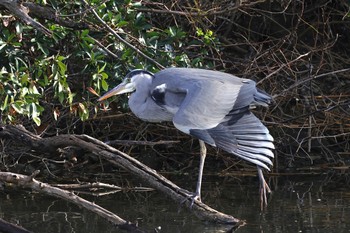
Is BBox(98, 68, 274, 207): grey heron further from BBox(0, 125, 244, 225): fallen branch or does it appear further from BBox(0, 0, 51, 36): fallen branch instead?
BBox(0, 0, 51, 36): fallen branch

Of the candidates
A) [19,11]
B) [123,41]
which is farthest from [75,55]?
[19,11]

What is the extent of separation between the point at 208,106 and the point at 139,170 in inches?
22.9

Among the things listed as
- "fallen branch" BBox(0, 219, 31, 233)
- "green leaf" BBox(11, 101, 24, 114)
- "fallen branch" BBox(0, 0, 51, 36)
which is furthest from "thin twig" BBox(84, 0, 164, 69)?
"fallen branch" BBox(0, 219, 31, 233)

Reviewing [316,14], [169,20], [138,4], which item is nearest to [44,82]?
[138,4]

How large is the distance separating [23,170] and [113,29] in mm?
1911

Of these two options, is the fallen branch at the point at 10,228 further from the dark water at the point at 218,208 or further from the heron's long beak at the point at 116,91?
the heron's long beak at the point at 116,91

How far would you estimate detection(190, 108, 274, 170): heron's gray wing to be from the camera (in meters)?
4.16

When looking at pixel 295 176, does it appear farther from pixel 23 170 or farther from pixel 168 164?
pixel 23 170

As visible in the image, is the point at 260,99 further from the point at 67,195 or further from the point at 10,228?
the point at 10,228

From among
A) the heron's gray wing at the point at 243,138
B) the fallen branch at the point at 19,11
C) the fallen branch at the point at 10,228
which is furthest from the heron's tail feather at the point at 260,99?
the fallen branch at the point at 10,228

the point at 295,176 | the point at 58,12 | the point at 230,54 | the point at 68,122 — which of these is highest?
the point at 58,12

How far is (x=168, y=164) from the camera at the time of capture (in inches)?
272

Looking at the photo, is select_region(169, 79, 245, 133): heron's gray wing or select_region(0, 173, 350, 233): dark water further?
select_region(0, 173, 350, 233): dark water

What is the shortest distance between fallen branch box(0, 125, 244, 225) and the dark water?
0.24 meters
